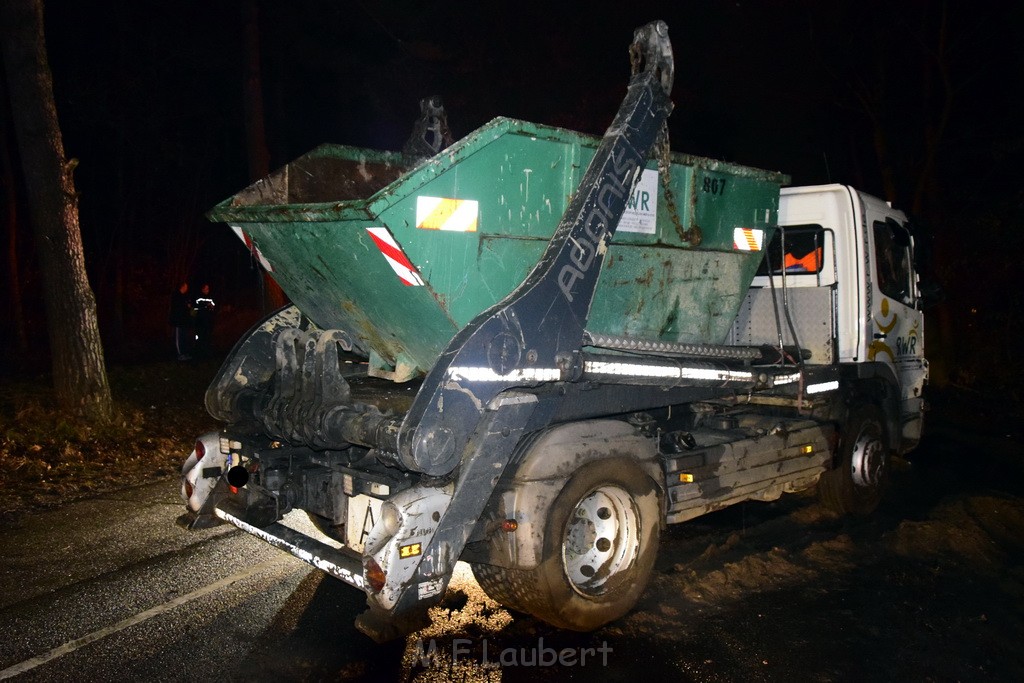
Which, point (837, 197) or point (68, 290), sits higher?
point (837, 197)

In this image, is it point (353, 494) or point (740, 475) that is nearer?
point (353, 494)

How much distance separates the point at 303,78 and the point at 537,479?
2157 cm

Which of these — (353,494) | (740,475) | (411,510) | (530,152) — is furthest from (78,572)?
(740,475)

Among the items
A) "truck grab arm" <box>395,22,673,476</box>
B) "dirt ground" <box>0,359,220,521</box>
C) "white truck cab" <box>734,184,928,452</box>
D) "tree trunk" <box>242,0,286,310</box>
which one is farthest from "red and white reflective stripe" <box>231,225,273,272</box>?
"tree trunk" <box>242,0,286,310</box>

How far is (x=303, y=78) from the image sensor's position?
22.8 m

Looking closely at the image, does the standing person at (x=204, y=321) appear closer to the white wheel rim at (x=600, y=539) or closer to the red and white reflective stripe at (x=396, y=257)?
the red and white reflective stripe at (x=396, y=257)

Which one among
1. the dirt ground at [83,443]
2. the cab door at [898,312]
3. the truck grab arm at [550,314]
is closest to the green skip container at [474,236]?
the truck grab arm at [550,314]

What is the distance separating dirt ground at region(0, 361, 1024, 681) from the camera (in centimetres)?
397

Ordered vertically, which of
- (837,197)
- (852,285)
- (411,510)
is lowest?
(411,510)

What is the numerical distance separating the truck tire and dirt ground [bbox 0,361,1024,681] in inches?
6.7

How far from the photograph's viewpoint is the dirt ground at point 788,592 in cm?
397

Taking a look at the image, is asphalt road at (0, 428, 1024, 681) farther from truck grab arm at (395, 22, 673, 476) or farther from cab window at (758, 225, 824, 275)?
cab window at (758, 225, 824, 275)

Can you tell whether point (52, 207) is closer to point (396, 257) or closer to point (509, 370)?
point (396, 257)

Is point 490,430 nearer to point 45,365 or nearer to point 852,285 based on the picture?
point 852,285
